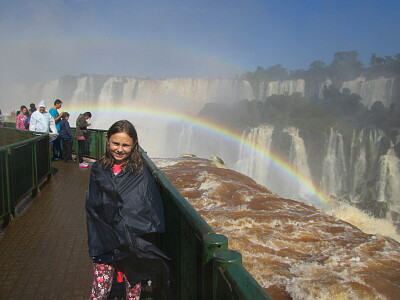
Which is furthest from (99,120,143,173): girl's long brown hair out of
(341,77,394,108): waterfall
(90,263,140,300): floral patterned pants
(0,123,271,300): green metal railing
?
(341,77,394,108): waterfall

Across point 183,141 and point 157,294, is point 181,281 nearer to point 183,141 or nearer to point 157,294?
point 157,294

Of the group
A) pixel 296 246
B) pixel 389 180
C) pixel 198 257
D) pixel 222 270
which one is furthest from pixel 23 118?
pixel 389 180

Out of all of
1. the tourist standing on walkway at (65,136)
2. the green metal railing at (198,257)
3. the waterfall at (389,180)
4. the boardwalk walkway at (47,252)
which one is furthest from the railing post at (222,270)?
the waterfall at (389,180)

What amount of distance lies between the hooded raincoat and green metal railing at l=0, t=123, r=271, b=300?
14cm

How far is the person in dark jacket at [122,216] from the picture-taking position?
2137 millimetres

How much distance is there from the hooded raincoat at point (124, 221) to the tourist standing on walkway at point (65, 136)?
7988 millimetres

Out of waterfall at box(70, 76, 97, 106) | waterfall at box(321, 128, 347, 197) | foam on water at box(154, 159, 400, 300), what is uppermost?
waterfall at box(70, 76, 97, 106)

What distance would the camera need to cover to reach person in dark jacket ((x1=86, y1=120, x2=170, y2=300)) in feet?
7.01

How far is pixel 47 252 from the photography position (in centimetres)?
388

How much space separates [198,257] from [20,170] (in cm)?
474

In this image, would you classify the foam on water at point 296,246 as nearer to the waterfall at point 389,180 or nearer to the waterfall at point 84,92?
the waterfall at point 389,180

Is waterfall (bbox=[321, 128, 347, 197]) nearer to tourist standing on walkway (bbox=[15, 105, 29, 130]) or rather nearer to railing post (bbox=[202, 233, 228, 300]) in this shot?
tourist standing on walkway (bbox=[15, 105, 29, 130])

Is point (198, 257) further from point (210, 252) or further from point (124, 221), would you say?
point (124, 221)

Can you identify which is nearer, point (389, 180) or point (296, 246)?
point (296, 246)
